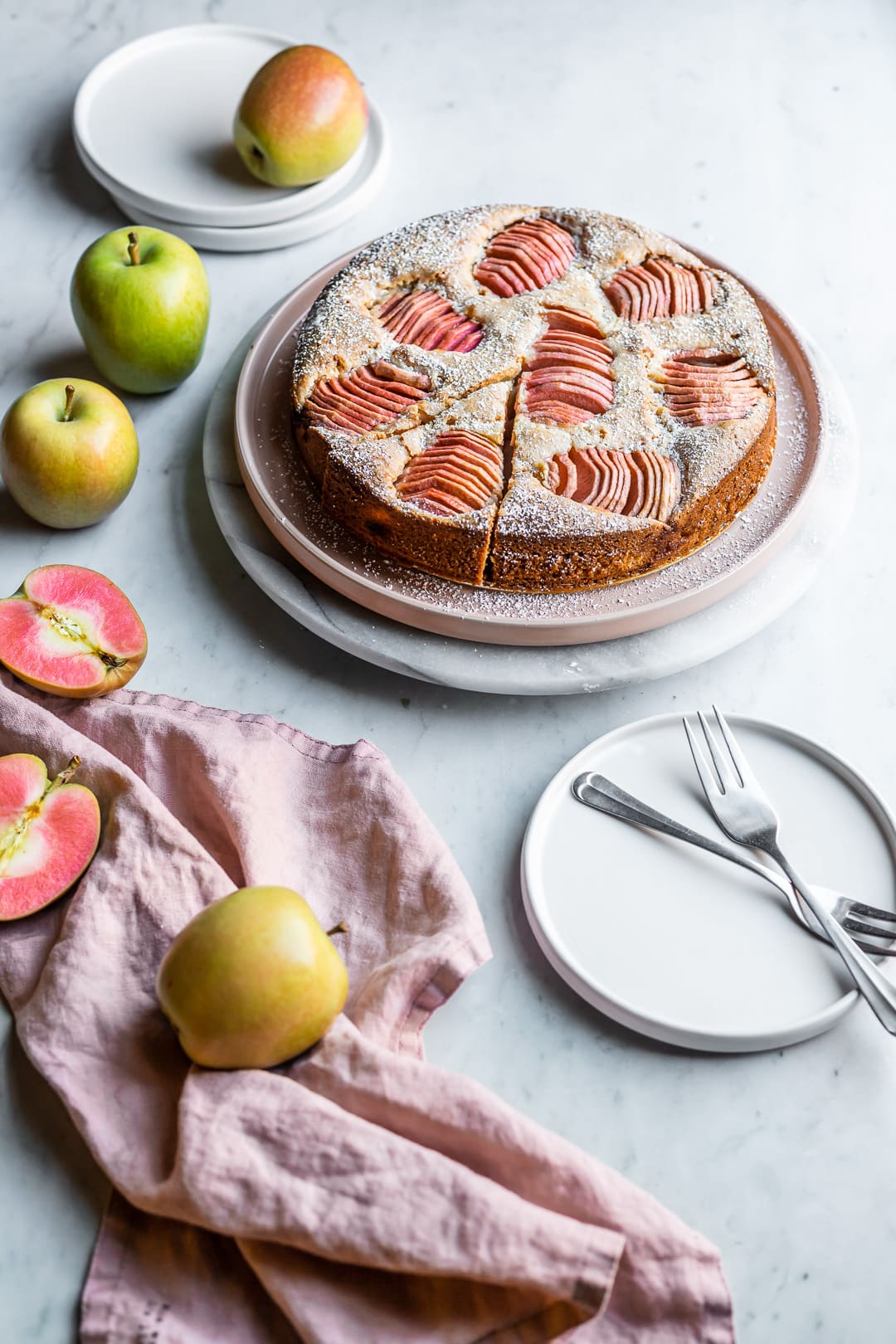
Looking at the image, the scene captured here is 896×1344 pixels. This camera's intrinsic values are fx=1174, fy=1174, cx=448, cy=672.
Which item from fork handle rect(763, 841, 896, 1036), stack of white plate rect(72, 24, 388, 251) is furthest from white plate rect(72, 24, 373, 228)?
fork handle rect(763, 841, 896, 1036)

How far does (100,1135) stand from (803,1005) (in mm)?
750

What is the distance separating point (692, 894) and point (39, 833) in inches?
30.3

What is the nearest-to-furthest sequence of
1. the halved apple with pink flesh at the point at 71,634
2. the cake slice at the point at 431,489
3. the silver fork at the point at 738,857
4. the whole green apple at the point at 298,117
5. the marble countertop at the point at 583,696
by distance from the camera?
the marble countertop at the point at 583,696 < the silver fork at the point at 738,857 < the halved apple with pink flesh at the point at 71,634 < the cake slice at the point at 431,489 < the whole green apple at the point at 298,117

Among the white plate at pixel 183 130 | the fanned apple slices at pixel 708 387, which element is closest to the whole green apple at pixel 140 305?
the white plate at pixel 183 130

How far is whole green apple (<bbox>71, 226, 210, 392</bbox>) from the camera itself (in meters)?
1.83

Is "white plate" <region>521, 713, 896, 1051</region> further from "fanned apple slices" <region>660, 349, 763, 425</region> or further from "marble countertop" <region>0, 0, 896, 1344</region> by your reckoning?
"fanned apple slices" <region>660, 349, 763, 425</region>

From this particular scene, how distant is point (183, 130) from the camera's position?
2.36m

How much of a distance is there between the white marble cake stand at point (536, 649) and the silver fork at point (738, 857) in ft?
0.55

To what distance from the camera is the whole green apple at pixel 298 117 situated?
7.09 ft

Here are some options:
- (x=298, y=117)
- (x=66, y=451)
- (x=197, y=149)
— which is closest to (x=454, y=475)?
(x=66, y=451)

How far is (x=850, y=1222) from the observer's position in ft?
3.89

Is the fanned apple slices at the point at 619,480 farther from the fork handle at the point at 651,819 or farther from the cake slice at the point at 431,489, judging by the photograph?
the fork handle at the point at 651,819

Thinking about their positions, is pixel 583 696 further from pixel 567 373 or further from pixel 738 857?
pixel 567 373

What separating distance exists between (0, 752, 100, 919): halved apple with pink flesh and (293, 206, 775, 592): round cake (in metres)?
0.57
